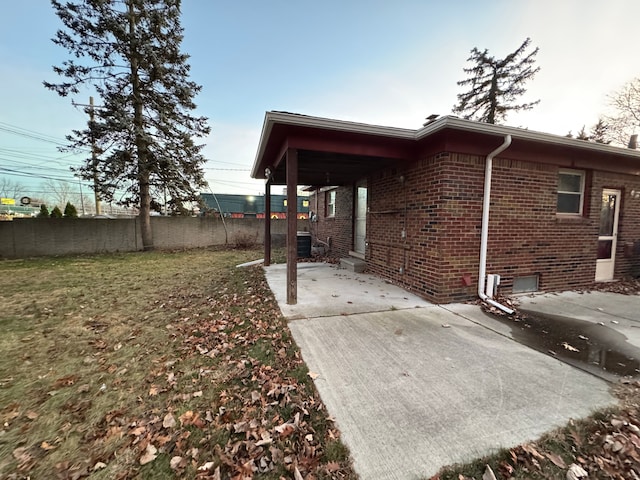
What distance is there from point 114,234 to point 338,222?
9.73 metres

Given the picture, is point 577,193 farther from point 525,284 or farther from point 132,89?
point 132,89

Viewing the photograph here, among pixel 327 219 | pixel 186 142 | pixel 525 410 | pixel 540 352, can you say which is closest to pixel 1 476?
pixel 525 410

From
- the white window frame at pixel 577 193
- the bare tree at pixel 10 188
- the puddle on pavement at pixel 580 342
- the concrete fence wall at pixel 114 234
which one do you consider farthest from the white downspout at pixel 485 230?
the bare tree at pixel 10 188

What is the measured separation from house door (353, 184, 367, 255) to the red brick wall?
22 cm

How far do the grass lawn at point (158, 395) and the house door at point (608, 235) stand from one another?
7.15 metres

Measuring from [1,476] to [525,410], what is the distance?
3351 millimetres

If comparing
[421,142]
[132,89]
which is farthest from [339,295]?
[132,89]

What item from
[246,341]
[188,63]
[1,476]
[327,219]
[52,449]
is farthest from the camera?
[188,63]

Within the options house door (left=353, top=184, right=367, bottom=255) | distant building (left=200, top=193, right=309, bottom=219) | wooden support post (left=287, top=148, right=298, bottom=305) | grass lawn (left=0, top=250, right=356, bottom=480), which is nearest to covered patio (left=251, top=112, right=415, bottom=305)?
wooden support post (left=287, top=148, right=298, bottom=305)

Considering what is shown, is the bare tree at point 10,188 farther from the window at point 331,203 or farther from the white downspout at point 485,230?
the white downspout at point 485,230

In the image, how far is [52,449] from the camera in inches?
66.9

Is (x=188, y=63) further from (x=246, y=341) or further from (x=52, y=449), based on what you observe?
(x=52, y=449)

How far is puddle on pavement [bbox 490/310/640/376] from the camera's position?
2.59m

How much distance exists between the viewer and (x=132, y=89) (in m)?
10.9
